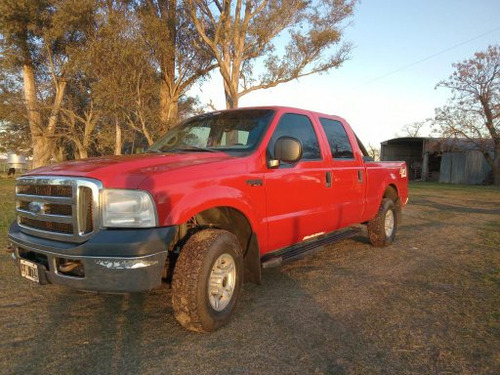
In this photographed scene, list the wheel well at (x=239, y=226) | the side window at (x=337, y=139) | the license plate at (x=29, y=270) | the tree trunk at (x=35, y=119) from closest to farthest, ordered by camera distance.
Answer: the license plate at (x=29, y=270) → the wheel well at (x=239, y=226) → the side window at (x=337, y=139) → the tree trunk at (x=35, y=119)

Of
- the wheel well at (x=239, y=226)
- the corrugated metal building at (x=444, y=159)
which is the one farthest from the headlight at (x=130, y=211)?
the corrugated metal building at (x=444, y=159)

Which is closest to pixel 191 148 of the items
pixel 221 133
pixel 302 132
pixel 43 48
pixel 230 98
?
pixel 221 133

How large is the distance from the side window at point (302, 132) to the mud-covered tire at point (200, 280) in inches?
56.8

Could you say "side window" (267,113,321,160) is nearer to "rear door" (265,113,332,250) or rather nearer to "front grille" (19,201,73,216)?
"rear door" (265,113,332,250)

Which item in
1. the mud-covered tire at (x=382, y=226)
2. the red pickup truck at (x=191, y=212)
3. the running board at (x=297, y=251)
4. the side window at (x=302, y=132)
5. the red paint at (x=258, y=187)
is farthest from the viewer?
the mud-covered tire at (x=382, y=226)

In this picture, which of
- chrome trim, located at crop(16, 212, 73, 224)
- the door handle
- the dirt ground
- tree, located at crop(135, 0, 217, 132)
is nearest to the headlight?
chrome trim, located at crop(16, 212, 73, 224)

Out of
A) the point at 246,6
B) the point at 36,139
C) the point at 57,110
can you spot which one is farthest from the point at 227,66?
the point at 36,139

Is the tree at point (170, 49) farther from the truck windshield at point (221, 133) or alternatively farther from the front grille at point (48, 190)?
the front grille at point (48, 190)

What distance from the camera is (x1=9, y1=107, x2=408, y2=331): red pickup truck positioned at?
3.08 metres

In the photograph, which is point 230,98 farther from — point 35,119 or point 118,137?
point 35,119

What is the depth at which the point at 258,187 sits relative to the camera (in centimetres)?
400

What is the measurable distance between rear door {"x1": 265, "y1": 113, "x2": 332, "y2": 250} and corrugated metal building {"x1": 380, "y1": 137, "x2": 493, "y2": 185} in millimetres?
30254

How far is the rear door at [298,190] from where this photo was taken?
423 centimetres

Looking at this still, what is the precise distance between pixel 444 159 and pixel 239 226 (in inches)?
1407
